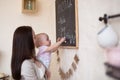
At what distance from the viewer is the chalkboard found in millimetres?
1831

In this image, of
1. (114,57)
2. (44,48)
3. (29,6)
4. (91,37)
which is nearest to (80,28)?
(91,37)

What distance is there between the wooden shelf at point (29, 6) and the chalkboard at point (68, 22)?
26.7 inches

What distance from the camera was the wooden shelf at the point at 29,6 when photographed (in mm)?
2828

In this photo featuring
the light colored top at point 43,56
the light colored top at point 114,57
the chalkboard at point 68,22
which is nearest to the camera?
the light colored top at point 114,57

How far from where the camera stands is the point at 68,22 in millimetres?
1965

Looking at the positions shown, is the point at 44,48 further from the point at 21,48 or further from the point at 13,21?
the point at 13,21

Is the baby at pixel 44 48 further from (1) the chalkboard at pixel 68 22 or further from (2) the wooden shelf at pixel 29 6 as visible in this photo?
(2) the wooden shelf at pixel 29 6

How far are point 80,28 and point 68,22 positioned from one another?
0.25m

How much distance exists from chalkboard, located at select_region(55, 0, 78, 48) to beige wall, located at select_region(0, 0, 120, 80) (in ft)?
0.23

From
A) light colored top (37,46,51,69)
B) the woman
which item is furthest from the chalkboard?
the woman

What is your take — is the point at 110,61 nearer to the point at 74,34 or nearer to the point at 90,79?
the point at 90,79

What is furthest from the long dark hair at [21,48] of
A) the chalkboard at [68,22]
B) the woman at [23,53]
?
the chalkboard at [68,22]

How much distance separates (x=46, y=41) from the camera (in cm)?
204

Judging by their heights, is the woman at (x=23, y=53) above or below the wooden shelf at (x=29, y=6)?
below
